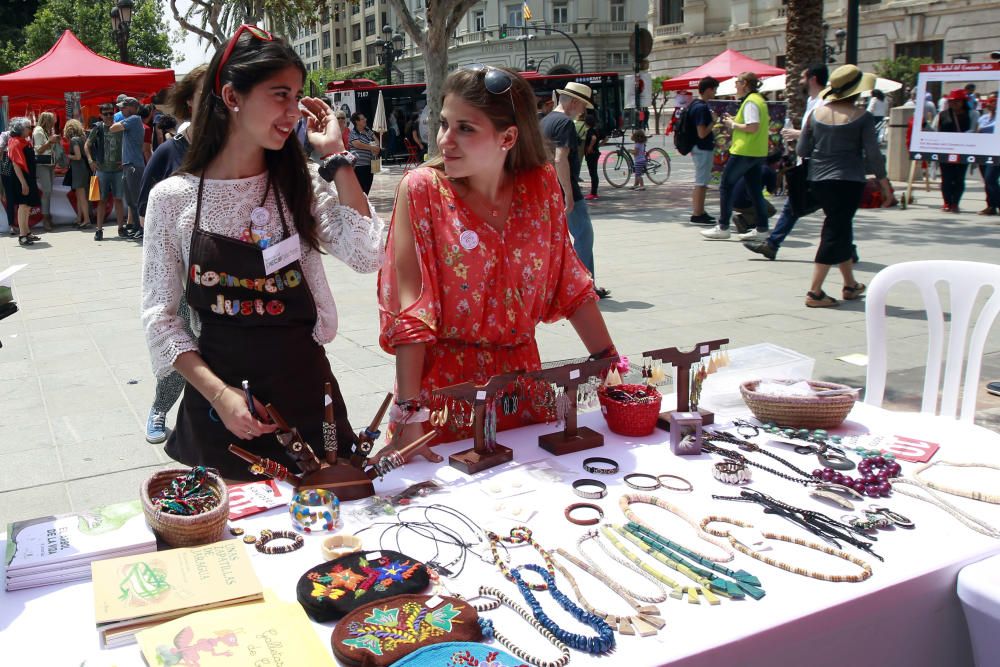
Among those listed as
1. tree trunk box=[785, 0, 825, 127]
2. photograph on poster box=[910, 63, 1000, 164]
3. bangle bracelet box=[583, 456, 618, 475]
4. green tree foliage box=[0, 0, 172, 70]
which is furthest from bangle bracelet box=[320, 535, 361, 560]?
green tree foliage box=[0, 0, 172, 70]

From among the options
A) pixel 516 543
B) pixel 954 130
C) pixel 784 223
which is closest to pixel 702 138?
pixel 784 223

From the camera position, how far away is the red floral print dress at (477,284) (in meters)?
2.13

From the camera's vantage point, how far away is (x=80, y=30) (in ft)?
138

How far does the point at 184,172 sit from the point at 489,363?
884mm

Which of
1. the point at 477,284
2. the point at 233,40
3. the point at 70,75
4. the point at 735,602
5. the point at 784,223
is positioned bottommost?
the point at 784,223

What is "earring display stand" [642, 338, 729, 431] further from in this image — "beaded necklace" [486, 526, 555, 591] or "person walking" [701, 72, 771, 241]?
"person walking" [701, 72, 771, 241]

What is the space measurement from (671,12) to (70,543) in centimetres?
4674

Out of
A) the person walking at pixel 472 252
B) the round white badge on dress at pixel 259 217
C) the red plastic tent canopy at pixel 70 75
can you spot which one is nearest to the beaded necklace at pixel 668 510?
the person walking at pixel 472 252

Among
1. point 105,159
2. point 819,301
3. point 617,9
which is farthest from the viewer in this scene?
point 617,9

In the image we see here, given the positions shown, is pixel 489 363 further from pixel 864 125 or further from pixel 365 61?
pixel 365 61

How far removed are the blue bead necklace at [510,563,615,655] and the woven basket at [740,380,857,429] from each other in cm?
102

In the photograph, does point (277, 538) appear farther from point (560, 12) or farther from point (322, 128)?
point (560, 12)

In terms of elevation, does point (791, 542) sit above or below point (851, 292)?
above

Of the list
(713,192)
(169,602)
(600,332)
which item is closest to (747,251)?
(713,192)
